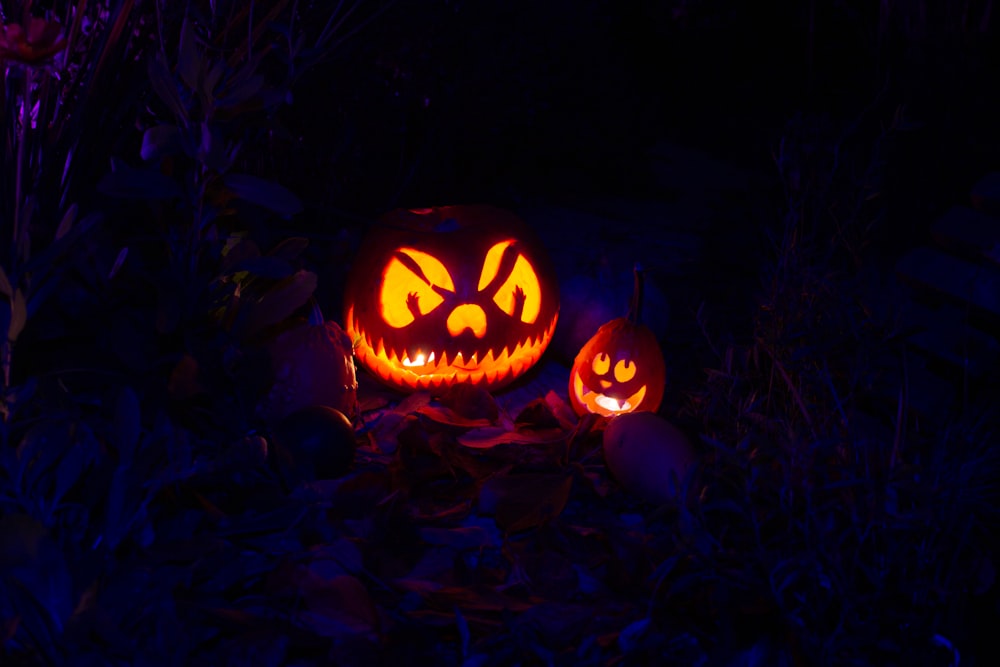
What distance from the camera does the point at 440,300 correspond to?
249 cm

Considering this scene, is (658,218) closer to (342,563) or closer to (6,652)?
(342,563)

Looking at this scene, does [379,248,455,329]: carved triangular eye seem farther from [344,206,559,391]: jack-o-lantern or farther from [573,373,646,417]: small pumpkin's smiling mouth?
[573,373,646,417]: small pumpkin's smiling mouth

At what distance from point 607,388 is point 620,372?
2.2 inches

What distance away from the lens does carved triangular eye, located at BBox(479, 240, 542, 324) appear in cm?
253

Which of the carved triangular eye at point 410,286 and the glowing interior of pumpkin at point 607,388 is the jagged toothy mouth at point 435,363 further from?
the glowing interior of pumpkin at point 607,388

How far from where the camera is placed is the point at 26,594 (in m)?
1.34

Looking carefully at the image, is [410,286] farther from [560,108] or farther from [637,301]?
[560,108]

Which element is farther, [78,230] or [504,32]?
[504,32]

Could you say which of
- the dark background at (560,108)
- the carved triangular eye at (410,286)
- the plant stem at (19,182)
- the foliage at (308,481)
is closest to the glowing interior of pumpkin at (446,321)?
the carved triangular eye at (410,286)

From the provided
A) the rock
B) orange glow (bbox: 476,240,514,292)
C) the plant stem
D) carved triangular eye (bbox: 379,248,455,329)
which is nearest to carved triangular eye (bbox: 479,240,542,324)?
orange glow (bbox: 476,240,514,292)

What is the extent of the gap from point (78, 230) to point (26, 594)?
625 millimetres

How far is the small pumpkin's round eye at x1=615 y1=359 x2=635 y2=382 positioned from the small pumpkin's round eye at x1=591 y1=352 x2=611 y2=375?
0.03m

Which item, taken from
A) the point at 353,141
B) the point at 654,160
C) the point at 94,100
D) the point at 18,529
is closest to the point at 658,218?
the point at 654,160

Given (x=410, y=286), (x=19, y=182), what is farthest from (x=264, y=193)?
(x=410, y=286)
